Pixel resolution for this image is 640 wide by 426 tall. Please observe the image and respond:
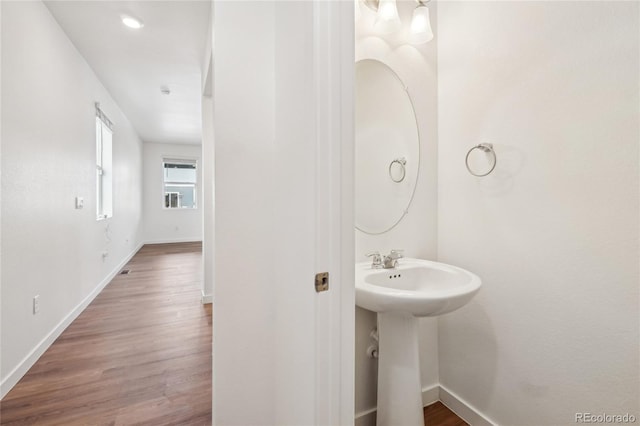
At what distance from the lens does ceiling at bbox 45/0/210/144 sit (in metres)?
2.09

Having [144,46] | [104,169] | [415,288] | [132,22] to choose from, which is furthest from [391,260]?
[104,169]

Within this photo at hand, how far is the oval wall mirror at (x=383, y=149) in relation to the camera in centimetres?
141

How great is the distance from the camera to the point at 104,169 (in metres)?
3.82

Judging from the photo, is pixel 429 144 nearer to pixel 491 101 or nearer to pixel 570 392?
pixel 491 101

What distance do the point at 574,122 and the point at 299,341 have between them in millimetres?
1293

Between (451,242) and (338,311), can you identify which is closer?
(338,311)

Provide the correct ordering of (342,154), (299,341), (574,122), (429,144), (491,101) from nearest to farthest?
1. (342,154)
2. (299,341)
3. (574,122)
4. (491,101)
5. (429,144)

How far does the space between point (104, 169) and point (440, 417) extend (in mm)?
4610

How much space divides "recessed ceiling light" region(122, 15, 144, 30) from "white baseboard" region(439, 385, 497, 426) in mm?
3366

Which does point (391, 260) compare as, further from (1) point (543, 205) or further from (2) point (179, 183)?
(2) point (179, 183)

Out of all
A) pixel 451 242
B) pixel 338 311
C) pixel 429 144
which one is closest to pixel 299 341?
pixel 338 311

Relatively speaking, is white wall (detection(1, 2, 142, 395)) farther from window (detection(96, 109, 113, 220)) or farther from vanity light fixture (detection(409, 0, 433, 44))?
vanity light fixture (detection(409, 0, 433, 44))

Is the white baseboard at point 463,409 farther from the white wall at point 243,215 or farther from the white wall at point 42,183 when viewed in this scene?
the white wall at point 42,183

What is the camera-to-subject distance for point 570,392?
3.54 ft
